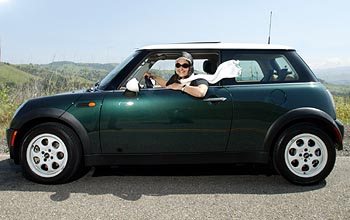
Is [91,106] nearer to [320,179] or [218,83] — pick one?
[218,83]

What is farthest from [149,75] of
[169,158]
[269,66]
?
[269,66]

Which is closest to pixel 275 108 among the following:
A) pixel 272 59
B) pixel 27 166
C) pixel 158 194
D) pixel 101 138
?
pixel 272 59

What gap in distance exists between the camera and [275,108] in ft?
12.1

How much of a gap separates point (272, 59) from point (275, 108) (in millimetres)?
601

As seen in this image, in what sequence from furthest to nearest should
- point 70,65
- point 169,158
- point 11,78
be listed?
point 11,78 → point 70,65 → point 169,158

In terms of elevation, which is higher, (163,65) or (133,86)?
(163,65)

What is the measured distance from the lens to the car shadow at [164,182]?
3.58 metres

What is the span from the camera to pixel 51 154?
3734 mm

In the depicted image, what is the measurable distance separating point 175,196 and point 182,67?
4.67ft

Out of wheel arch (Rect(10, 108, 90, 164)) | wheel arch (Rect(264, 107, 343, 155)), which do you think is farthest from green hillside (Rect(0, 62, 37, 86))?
wheel arch (Rect(264, 107, 343, 155))

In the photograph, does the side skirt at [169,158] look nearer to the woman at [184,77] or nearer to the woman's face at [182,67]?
the woman at [184,77]

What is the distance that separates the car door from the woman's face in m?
0.29

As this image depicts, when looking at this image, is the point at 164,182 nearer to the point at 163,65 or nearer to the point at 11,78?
the point at 163,65

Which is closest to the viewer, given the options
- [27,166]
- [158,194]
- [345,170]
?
[158,194]
